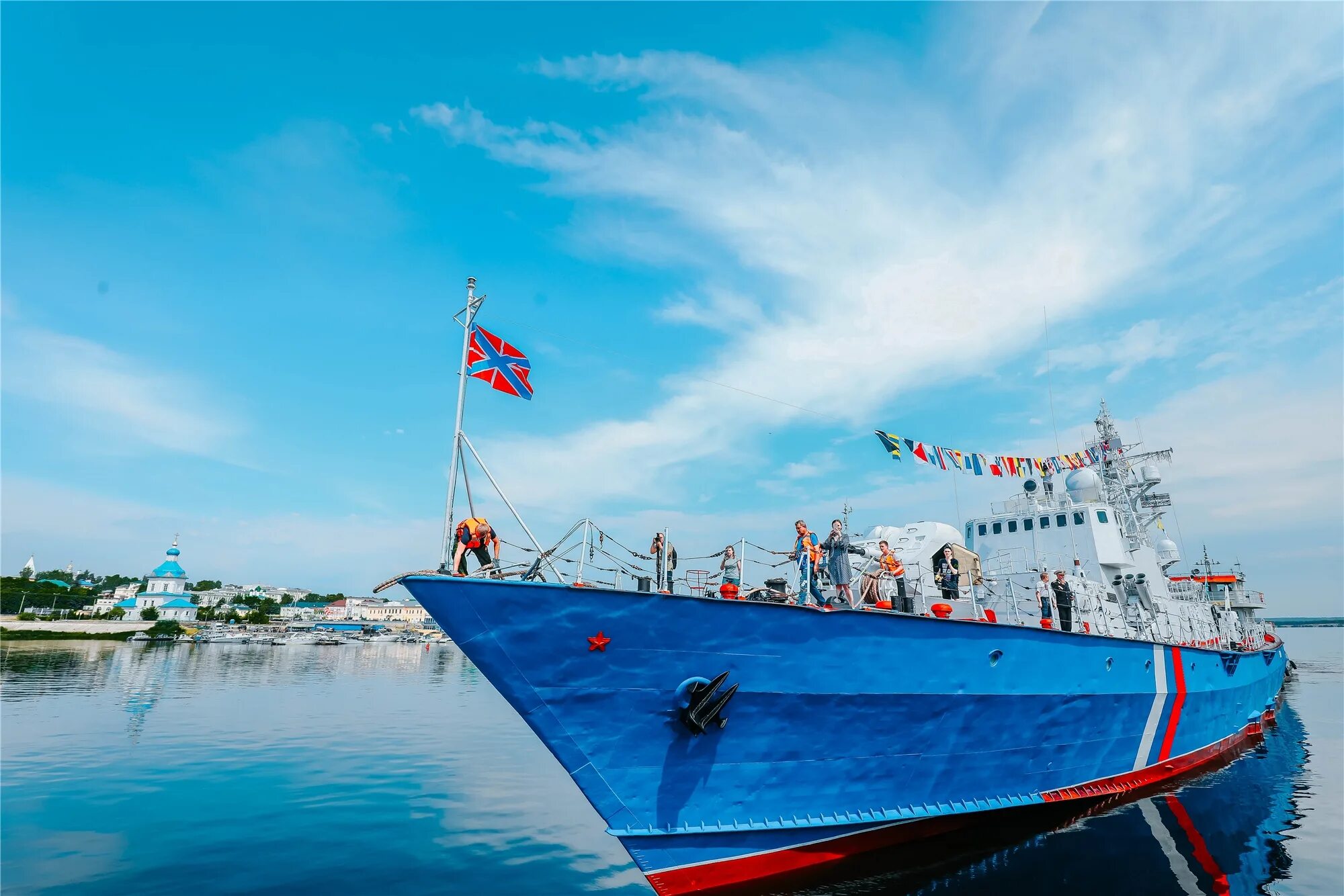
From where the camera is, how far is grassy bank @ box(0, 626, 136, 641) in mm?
59688

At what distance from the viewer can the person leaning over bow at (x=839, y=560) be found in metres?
9.98

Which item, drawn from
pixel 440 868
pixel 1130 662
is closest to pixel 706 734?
pixel 440 868

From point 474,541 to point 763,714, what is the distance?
449cm

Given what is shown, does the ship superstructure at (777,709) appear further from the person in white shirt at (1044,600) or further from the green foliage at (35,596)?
the green foliage at (35,596)

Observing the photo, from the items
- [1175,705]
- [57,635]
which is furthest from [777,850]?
[57,635]

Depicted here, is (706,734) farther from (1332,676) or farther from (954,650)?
(1332,676)

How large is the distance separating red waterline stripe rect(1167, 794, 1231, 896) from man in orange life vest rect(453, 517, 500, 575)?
12445 millimetres

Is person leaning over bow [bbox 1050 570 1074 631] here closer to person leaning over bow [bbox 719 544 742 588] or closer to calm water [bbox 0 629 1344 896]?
calm water [bbox 0 629 1344 896]

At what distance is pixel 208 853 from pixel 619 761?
775cm

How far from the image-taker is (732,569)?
9219 millimetres

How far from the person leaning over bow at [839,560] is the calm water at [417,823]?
4.05m

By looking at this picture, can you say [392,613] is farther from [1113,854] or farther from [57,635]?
[1113,854]

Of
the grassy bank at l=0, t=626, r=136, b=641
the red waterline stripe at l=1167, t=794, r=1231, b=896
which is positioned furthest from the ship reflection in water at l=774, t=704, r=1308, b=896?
the grassy bank at l=0, t=626, r=136, b=641

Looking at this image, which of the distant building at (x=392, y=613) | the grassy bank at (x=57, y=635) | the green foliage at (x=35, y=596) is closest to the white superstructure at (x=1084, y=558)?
the grassy bank at (x=57, y=635)
